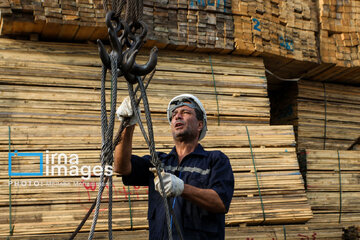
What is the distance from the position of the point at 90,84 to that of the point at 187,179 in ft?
9.75

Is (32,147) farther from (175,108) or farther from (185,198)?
(185,198)

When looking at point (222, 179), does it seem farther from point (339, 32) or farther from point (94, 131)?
point (339, 32)

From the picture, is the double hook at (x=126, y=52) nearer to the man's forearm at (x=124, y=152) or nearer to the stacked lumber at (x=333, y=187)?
the man's forearm at (x=124, y=152)

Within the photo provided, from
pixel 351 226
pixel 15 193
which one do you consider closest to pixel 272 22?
pixel 351 226

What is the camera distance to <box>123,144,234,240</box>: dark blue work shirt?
3.17 m

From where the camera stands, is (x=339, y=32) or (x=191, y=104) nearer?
(x=191, y=104)

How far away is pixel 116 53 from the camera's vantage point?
282 cm

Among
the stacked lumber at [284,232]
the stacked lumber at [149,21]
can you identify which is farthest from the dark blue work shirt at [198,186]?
the stacked lumber at [149,21]

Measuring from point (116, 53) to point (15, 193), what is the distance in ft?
9.27

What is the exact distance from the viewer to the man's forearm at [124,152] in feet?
10.9

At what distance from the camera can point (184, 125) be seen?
3576 millimetres

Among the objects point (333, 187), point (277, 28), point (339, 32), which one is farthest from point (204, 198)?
point (339, 32)

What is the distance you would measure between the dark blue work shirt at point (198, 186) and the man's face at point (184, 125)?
0.15 m

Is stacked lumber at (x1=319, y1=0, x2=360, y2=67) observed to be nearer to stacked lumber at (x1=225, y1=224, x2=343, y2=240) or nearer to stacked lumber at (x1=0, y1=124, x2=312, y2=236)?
stacked lumber at (x1=0, y1=124, x2=312, y2=236)
